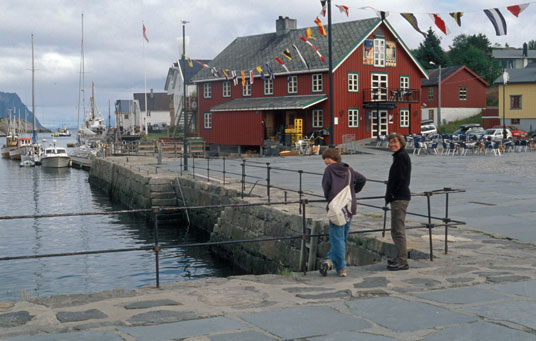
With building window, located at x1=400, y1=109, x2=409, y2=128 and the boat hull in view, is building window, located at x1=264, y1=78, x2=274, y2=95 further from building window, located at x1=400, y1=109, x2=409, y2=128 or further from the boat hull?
the boat hull

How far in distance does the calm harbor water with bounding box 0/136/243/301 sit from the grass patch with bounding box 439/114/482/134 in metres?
41.4

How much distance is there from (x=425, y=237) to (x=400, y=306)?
13.4 ft

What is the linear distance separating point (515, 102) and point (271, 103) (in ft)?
97.6

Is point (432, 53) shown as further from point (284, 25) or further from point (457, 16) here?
point (457, 16)

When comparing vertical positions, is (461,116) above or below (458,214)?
above

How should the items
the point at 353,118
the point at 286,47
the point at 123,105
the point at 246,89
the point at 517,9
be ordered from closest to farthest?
the point at 517,9 < the point at 353,118 < the point at 286,47 < the point at 246,89 < the point at 123,105

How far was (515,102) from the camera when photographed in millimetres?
61500

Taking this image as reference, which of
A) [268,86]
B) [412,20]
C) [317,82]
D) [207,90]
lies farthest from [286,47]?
[412,20]

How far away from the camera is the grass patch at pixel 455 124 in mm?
63794

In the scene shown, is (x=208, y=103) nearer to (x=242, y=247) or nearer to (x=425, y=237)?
(x=242, y=247)

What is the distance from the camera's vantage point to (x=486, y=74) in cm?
8856

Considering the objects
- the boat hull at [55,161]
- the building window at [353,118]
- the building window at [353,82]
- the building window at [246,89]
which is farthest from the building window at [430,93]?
the boat hull at [55,161]

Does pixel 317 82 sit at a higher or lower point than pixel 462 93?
lower

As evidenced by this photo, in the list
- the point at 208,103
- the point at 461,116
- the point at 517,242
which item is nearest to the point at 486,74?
the point at 461,116
